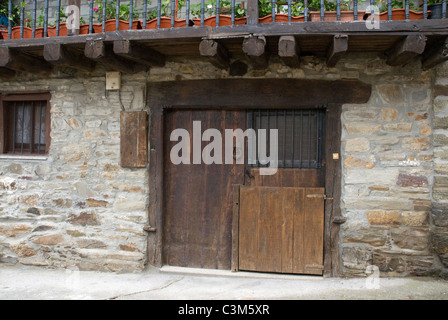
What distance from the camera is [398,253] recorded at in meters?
4.05

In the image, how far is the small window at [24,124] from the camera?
4.89 meters

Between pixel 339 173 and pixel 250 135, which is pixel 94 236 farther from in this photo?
pixel 339 173

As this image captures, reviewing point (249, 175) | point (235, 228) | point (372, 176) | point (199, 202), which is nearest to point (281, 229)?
point (235, 228)

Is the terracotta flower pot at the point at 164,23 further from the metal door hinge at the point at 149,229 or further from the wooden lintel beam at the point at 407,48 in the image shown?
the metal door hinge at the point at 149,229

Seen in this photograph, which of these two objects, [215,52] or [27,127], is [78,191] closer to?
[27,127]

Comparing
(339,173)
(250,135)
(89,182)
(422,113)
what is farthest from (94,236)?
(422,113)

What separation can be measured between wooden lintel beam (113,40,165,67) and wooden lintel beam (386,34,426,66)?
238 centimetres

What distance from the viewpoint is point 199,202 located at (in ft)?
15.0

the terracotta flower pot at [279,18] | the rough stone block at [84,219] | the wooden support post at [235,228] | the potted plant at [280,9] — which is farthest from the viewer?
the rough stone block at [84,219]

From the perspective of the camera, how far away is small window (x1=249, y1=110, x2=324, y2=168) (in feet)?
14.1

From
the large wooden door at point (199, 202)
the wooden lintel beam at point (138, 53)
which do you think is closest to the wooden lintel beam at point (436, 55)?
the large wooden door at point (199, 202)

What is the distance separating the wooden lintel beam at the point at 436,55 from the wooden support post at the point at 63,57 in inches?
141

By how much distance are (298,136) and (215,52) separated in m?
1.34

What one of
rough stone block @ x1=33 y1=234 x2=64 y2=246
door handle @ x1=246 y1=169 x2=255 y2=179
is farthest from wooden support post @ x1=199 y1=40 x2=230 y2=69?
rough stone block @ x1=33 y1=234 x2=64 y2=246
